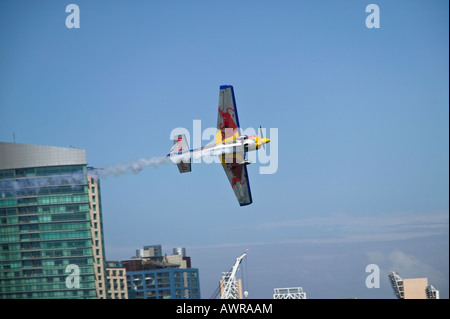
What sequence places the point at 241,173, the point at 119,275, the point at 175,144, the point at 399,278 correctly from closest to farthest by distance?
the point at 175,144
the point at 241,173
the point at 399,278
the point at 119,275

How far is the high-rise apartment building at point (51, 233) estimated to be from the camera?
5335 inches

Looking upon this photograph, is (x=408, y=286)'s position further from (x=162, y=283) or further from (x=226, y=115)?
(x=226, y=115)

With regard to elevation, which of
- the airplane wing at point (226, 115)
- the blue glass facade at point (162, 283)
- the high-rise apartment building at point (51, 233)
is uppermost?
the airplane wing at point (226, 115)

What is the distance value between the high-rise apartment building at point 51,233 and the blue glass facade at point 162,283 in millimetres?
32545

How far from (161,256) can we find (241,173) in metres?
151

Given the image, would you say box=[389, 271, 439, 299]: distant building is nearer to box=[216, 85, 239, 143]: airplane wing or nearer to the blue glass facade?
the blue glass facade

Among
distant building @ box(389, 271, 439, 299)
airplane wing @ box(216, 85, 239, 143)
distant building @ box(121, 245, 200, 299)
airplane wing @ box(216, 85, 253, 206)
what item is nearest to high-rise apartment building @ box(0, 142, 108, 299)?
distant building @ box(121, 245, 200, 299)

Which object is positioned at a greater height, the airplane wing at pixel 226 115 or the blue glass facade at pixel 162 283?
the airplane wing at pixel 226 115

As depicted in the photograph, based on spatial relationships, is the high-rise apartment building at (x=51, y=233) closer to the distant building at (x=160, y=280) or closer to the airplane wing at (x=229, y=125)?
the distant building at (x=160, y=280)

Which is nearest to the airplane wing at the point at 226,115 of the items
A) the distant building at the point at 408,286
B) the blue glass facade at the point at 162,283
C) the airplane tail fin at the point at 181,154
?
the airplane tail fin at the point at 181,154

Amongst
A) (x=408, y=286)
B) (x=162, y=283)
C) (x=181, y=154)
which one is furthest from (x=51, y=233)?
(x=181, y=154)
